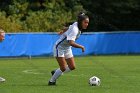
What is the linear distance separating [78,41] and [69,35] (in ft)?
73.5

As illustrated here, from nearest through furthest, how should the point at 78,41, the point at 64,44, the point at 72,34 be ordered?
the point at 72,34, the point at 64,44, the point at 78,41

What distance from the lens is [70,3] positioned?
49406mm

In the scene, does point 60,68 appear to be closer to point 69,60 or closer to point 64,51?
point 69,60

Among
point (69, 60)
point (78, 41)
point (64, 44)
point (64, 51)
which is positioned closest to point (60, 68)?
point (69, 60)

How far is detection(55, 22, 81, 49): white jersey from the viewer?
14.6 m

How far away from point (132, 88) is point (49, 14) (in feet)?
Result: 103

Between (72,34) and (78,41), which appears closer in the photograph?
(72,34)

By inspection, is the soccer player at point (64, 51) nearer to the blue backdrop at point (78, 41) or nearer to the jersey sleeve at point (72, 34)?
the jersey sleeve at point (72, 34)

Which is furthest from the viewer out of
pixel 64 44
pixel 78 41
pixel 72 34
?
pixel 78 41

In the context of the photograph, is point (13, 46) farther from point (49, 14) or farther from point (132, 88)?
point (132, 88)

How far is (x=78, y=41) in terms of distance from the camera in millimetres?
37062

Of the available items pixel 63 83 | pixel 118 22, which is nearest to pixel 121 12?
pixel 118 22

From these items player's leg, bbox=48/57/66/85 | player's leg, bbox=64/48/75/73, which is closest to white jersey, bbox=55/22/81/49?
player's leg, bbox=64/48/75/73

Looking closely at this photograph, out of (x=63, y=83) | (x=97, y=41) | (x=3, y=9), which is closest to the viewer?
(x=63, y=83)
